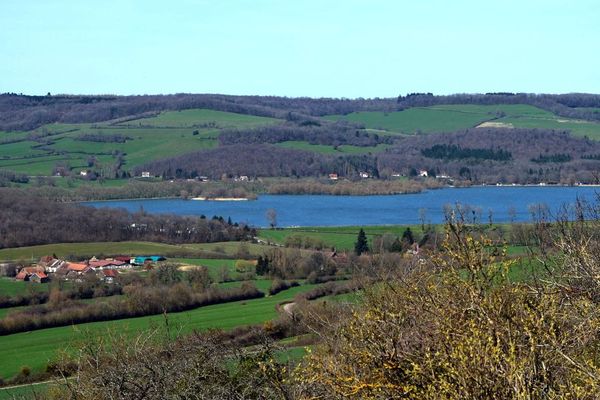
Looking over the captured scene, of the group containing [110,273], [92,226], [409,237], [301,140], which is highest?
[301,140]

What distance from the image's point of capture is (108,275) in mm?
34031

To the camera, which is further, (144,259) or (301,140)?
(301,140)

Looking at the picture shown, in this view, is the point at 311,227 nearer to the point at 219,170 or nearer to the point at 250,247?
the point at 250,247

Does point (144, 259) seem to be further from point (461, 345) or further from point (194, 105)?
point (194, 105)

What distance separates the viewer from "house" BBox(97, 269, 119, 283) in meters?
33.3

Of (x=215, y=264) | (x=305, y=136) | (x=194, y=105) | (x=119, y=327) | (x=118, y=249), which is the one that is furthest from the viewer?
(x=194, y=105)

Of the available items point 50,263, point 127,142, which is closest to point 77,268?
point 50,263

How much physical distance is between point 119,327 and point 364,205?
159 ft

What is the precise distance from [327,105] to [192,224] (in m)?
92.3

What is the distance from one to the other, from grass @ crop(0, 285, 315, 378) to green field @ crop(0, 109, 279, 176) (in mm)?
49947

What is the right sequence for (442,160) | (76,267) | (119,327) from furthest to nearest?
1. (442,160)
2. (76,267)
3. (119,327)

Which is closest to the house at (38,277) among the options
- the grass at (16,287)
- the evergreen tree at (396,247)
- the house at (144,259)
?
the grass at (16,287)

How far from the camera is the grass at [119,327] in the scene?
21453 millimetres

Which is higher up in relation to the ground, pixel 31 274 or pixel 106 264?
pixel 31 274
